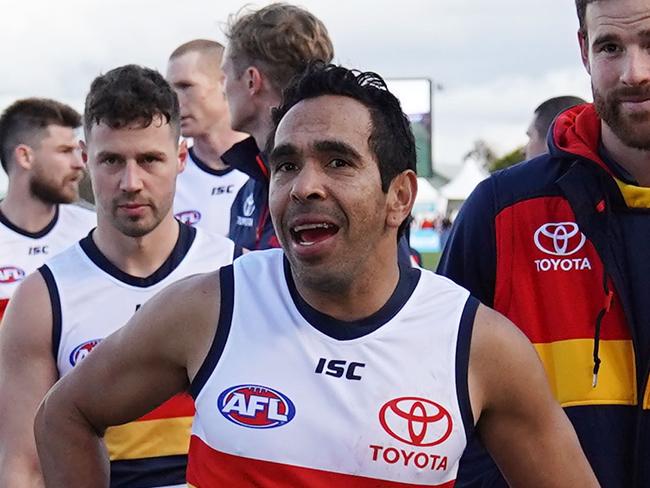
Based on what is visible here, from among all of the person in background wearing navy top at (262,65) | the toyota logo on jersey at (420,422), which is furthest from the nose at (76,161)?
the toyota logo on jersey at (420,422)

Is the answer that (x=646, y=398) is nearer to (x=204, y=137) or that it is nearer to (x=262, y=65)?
(x=262, y=65)

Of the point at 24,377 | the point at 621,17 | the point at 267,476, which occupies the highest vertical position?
the point at 621,17

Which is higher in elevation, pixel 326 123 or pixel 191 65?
pixel 191 65

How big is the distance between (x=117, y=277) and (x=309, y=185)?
1.71m

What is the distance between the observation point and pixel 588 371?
3.40m

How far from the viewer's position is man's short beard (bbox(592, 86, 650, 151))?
11.0 ft


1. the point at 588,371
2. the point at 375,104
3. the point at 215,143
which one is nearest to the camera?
the point at 375,104

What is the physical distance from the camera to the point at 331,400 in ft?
9.94

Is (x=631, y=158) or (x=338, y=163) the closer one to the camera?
(x=338, y=163)

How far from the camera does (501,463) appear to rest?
3.21 meters

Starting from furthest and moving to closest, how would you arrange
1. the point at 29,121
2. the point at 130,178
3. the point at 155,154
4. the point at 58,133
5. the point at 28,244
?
the point at 29,121 < the point at 58,133 < the point at 28,244 < the point at 155,154 < the point at 130,178

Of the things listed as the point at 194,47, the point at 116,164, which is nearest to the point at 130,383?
the point at 116,164

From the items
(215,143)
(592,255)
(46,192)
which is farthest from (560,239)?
(46,192)

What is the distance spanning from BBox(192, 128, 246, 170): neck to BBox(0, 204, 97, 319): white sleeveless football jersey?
36.5 inches
